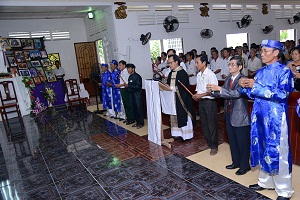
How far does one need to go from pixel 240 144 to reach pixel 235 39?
27.2 ft

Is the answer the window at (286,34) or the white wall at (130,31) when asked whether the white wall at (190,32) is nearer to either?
the white wall at (130,31)

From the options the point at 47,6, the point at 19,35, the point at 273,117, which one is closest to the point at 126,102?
the point at 273,117

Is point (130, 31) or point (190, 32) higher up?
point (130, 31)

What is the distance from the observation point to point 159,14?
27.9ft

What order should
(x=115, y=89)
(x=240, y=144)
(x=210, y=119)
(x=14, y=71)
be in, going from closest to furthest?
(x=240, y=144)
(x=210, y=119)
(x=115, y=89)
(x=14, y=71)

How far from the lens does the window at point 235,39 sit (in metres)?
10.1

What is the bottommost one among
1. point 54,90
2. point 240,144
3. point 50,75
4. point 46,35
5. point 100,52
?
point 240,144

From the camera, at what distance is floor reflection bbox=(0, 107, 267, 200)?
281 centimetres

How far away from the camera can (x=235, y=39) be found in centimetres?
1023

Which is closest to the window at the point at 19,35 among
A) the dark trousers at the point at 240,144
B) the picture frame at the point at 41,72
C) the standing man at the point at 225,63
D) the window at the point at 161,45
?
the picture frame at the point at 41,72

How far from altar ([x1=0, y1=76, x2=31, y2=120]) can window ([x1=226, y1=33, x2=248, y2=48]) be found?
25.6 feet

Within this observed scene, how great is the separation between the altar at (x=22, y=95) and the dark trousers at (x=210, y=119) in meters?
6.37

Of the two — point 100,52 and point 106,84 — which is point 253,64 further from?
point 100,52

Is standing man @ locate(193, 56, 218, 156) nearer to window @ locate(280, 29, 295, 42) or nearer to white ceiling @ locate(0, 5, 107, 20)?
white ceiling @ locate(0, 5, 107, 20)
